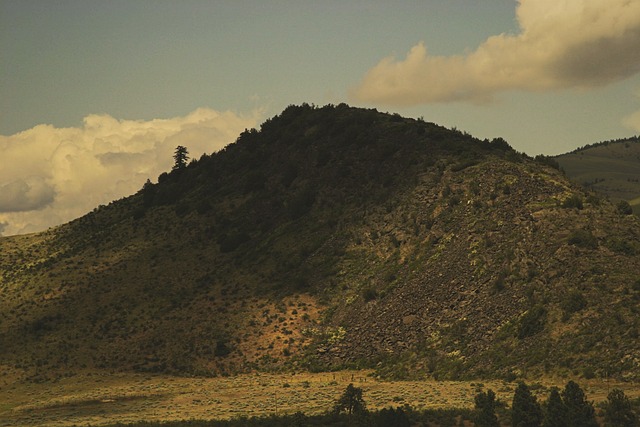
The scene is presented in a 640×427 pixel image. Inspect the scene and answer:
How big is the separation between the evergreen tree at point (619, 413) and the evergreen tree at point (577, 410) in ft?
2.58

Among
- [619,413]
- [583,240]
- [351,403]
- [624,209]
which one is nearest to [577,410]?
[619,413]

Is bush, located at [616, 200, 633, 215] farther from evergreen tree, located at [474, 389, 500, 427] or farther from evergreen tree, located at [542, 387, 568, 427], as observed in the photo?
evergreen tree, located at [474, 389, 500, 427]

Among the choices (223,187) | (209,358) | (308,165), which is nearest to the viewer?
(209,358)

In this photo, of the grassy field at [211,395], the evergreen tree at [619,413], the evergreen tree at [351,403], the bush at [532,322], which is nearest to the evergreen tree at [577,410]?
the evergreen tree at [619,413]

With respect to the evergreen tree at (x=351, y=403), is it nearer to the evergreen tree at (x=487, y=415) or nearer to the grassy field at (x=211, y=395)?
the grassy field at (x=211, y=395)

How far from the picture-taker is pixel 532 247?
61906 millimetres

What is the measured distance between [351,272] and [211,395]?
80.0 feet

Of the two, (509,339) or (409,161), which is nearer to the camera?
(509,339)

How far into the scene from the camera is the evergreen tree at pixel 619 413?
3422 cm

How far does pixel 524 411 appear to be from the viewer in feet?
117

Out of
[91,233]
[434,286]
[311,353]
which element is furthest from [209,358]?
[91,233]

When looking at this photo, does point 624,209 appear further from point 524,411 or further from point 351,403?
point 351,403

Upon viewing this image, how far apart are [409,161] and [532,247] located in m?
27.6

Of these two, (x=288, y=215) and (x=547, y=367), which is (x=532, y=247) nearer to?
(x=547, y=367)
